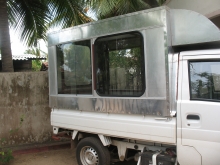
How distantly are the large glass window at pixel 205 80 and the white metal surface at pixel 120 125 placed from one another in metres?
0.52

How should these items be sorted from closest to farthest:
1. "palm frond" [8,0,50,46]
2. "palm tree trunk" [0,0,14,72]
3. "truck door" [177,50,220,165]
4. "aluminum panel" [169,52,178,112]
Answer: "truck door" [177,50,220,165] < "aluminum panel" [169,52,178,112] < "palm tree trunk" [0,0,14,72] < "palm frond" [8,0,50,46]

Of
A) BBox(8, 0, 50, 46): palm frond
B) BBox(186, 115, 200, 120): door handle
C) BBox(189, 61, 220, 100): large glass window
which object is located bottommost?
BBox(186, 115, 200, 120): door handle

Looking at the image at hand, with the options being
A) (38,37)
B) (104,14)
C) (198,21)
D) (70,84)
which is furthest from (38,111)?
(104,14)

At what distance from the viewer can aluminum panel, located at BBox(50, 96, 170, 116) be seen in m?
3.64

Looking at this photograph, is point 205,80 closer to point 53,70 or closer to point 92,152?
point 92,152

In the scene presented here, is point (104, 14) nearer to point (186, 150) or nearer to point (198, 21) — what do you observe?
point (198, 21)

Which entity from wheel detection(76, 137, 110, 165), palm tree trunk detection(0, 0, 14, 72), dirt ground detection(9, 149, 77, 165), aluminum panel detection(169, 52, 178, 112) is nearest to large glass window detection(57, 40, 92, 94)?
wheel detection(76, 137, 110, 165)

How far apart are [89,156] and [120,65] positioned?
5.87 feet

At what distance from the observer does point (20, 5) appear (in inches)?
320

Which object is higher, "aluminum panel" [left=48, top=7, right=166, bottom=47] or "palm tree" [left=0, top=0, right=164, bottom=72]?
"palm tree" [left=0, top=0, right=164, bottom=72]

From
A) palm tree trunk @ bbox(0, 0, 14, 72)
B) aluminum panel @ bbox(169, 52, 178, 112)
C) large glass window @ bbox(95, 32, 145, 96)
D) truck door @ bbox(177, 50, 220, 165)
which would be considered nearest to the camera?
truck door @ bbox(177, 50, 220, 165)

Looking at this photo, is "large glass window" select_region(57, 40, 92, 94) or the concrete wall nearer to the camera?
"large glass window" select_region(57, 40, 92, 94)

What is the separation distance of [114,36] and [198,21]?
132 cm

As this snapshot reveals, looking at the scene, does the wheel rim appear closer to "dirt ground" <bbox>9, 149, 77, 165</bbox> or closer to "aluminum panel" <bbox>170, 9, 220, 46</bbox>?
"dirt ground" <bbox>9, 149, 77, 165</bbox>
